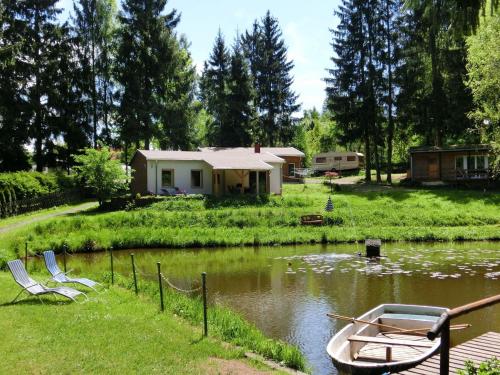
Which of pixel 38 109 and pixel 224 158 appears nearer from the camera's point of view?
pixel 224 158

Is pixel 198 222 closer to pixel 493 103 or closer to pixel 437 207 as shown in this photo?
pixel 437 207

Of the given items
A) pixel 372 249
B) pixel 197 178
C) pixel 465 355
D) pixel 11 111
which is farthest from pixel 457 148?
pixel 11 111

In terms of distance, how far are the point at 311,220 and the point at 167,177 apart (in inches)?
549

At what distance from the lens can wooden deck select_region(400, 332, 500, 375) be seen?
7602mm

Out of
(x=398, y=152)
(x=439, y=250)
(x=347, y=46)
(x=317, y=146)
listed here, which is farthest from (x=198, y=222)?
(x=317, y=146)

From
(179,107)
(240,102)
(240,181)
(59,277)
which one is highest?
(240,102)

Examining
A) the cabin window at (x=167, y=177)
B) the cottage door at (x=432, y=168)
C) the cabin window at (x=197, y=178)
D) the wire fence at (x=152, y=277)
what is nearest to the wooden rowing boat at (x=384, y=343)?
the wire fence at (x=152, y=277)

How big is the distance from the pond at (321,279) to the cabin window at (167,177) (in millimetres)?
14412

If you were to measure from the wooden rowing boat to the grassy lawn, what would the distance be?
1954 millimetres

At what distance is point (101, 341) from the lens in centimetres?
873

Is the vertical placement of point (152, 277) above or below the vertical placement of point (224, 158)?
below

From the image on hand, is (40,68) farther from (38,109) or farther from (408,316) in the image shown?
(408,316)

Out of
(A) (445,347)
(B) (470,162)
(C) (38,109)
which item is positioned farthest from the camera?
(B) (470,162)

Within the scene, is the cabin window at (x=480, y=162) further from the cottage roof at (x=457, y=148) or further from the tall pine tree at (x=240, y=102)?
the tall pine tree at (x=240, y=102)
